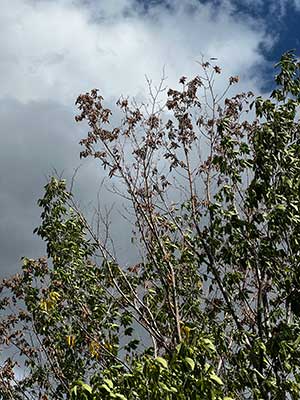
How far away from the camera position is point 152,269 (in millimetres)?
11086

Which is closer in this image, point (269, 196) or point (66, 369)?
point (269, 196)

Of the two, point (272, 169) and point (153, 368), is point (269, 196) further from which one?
point (153, 368)

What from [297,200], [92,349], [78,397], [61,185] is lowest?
[78,397]

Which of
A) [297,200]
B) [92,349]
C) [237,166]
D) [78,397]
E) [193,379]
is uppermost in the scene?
[237,166]

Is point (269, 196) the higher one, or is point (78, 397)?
point (269, 196)

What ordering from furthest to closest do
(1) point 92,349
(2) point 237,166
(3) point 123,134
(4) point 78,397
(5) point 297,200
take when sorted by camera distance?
(3) point 123,134 → (1) point 92,349 → (2) point 237,166 → (5) point 297,200 → (4) point 78,397

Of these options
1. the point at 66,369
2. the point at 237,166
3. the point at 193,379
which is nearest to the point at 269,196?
the point at 237,166

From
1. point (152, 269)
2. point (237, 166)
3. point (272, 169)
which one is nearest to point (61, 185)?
point (152, 269)

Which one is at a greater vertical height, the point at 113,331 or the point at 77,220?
the point at 77,220

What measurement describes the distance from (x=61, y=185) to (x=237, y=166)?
4170mm

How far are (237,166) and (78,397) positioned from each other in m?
4.38

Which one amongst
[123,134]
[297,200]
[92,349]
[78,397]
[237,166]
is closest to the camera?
[78,397]

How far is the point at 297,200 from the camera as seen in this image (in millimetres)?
7195

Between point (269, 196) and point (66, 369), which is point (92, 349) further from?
point (269, 196)
